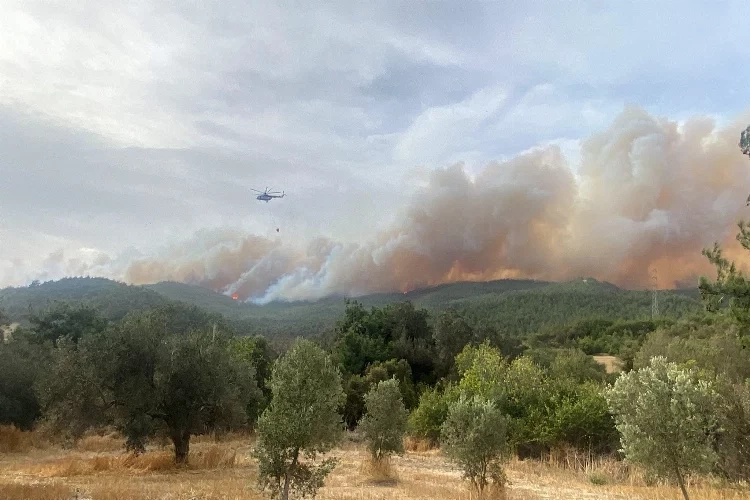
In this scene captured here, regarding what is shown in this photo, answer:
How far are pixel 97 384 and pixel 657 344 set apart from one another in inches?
2460

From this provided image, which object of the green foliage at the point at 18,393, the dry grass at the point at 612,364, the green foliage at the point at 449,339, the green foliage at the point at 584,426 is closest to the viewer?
the green foliage at the point at 584,426

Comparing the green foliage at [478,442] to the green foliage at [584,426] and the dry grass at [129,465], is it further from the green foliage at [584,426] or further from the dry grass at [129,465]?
the green foliage at [584,426]

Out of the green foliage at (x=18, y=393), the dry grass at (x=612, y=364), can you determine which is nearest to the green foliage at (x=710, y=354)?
the dry grass at (x=612, y=364)

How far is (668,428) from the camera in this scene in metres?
15.2

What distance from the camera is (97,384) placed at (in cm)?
2789

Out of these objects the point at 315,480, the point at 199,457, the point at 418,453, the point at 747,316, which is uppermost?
the point at 747,316

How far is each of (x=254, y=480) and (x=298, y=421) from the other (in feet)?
29.5

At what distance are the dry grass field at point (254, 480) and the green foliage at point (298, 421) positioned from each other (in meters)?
3.36

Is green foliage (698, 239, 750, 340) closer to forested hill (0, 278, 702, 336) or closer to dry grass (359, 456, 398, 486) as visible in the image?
dry grass (359, 456, 398, 486)

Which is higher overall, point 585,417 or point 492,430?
point 492,430

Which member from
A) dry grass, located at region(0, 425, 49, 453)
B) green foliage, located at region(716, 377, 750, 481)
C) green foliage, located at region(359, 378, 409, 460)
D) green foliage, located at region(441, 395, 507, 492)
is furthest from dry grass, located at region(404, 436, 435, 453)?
dry grass, located at region(0, 425, 49, 453)

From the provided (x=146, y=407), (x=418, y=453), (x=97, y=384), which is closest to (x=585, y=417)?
(x=418, y=453)

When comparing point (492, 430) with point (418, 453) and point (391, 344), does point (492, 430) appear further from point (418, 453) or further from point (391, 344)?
point (391, 344)

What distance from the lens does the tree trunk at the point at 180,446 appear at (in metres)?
28.6
